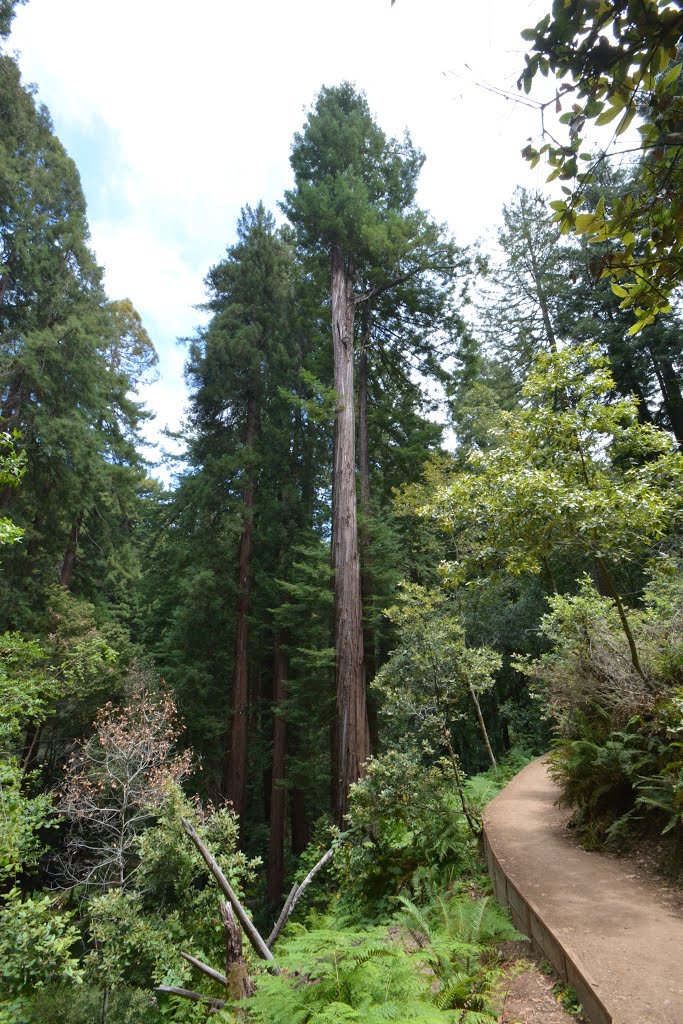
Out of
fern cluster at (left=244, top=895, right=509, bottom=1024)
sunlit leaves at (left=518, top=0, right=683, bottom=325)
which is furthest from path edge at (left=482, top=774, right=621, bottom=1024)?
sunlit leaves at (left=518, top=0, right=683, bottom=325)

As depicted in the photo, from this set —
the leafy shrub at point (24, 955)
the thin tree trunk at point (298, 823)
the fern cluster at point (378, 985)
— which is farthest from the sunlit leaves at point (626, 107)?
the thin tree trunk at point (298, 823)

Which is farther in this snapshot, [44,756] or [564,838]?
[44,756]

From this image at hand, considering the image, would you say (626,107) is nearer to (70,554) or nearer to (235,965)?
(235,965)

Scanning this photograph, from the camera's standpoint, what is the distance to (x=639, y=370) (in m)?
15.8

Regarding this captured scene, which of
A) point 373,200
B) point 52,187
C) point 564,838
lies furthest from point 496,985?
point 52,187

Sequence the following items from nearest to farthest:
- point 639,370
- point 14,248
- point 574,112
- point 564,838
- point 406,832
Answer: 1. point 574,112
2. point 564,838
3. point 406,832
4. point 14,248
5. point 639,370

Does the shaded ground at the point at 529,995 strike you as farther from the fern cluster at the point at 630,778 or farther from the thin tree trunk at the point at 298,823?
the thin tree trunk at the point at 298,823

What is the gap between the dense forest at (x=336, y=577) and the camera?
142 inches

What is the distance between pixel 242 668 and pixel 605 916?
11393 mm

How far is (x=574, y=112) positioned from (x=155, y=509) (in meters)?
15.7

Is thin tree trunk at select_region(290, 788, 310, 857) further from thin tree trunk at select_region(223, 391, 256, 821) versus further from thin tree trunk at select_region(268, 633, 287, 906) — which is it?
thin tree trunk at select_region(223, 391, 256, 821)

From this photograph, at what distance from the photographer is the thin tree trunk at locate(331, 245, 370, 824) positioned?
7.46 metres

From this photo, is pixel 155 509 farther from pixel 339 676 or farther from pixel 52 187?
pixel 339 676

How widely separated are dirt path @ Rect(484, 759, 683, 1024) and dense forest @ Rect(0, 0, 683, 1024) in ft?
1.30
